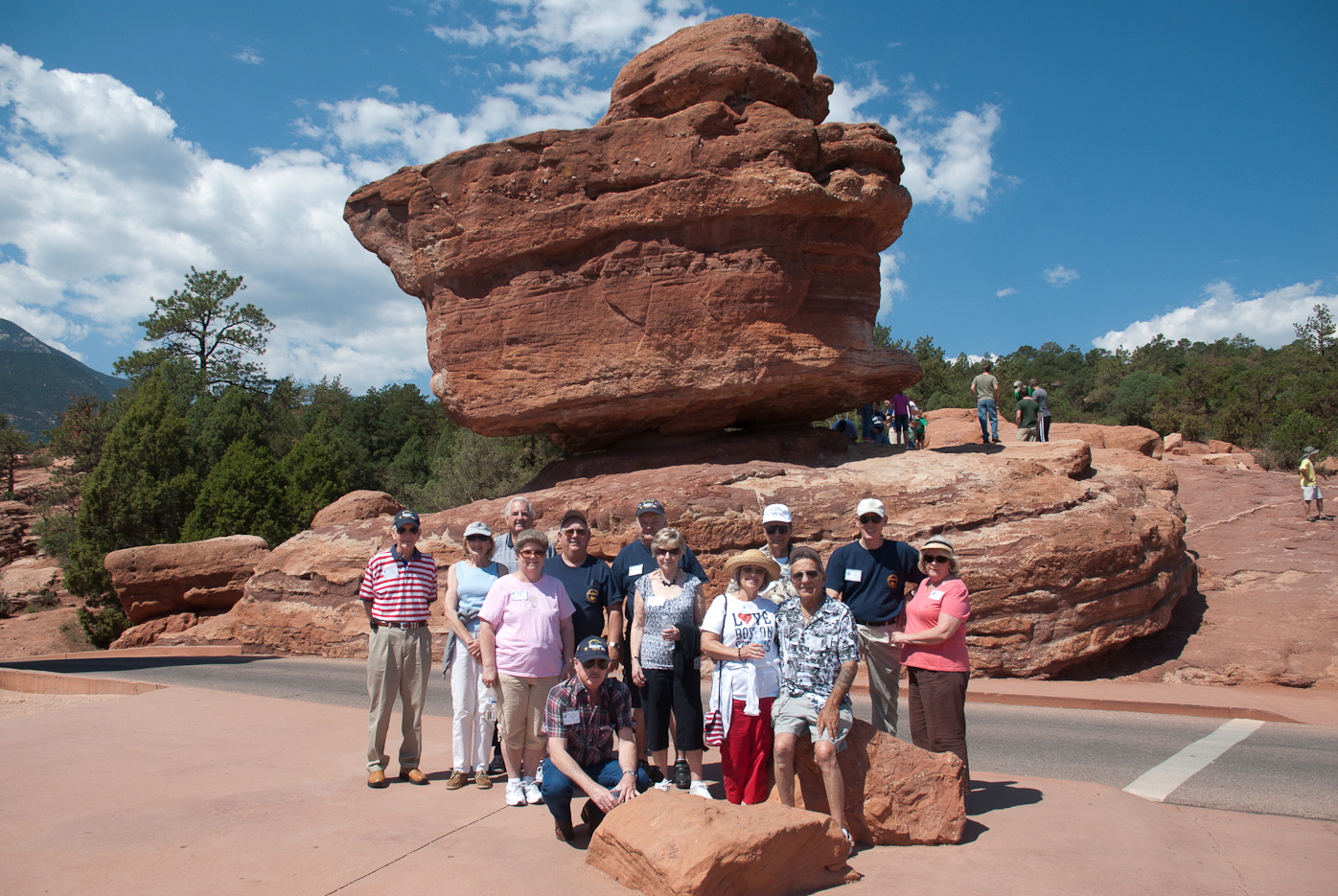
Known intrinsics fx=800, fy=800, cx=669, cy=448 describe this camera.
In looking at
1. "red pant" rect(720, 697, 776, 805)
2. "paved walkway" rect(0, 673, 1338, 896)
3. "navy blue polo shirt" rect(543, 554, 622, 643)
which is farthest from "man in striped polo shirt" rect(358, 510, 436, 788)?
"red pant" rect(720, 697, 776, 805)

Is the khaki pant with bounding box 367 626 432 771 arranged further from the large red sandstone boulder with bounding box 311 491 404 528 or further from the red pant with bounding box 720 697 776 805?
the large red sandstone boulder with bounding box 311 491 404 528

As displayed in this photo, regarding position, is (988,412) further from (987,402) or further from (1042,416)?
(1042,416)

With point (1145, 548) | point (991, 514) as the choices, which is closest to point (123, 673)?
point (991, 514)

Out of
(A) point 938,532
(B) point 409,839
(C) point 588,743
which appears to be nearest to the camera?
(B) point 409,839

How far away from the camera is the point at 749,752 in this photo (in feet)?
15.5

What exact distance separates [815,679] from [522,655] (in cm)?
185

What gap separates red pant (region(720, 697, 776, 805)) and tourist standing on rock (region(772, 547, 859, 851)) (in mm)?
102

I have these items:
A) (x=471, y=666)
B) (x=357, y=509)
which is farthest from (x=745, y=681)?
(x=357, y=509)

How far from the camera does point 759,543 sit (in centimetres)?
1093

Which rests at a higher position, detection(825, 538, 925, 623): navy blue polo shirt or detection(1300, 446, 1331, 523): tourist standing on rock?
detection(1300, 446, 1331, 523): tourist standing on rock

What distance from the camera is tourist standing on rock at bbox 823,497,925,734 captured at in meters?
5.41

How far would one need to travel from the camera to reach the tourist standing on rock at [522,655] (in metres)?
5.11

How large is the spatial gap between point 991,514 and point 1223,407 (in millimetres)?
37409

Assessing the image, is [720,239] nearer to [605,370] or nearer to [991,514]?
[605,370]
